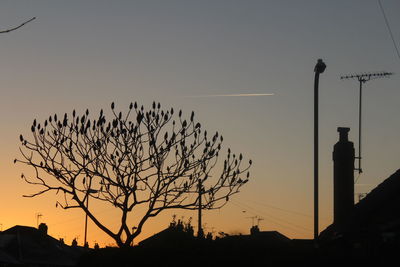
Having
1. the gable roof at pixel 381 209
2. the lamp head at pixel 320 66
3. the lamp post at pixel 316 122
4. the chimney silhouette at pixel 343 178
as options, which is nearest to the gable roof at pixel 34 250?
the chimney silhouette at pixel 343 178

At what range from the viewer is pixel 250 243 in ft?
64.9

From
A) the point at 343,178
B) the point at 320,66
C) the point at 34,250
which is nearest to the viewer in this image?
the point at 320,66

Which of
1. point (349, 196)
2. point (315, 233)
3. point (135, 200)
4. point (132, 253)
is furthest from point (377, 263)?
point (135, 200)

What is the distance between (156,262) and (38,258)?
46.0m

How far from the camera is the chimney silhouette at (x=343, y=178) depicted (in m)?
28.5

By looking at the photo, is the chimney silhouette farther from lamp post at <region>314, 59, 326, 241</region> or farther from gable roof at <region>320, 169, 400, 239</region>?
gable roof at <region>320, 169, 400, 239</region>

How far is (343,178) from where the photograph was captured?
94.7ft

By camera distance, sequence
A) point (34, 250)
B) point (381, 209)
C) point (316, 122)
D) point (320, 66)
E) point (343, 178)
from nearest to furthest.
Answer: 1. point (381, 209)
2. point (320, 66)
3. point (316, 122)
4. point (343, 178)
5. point (34, 250)

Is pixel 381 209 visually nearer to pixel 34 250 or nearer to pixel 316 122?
pixel 316 122

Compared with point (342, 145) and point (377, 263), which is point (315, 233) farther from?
point (342, 145)

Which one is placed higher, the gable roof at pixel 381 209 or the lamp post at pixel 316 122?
the lamp post at pixel 316 122

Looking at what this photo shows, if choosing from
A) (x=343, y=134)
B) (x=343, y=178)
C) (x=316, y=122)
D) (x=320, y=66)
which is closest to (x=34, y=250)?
(x=343, y=134)

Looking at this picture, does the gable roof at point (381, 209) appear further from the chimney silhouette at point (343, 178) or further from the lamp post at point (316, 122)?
the chimney silhouette at point (343, 178)

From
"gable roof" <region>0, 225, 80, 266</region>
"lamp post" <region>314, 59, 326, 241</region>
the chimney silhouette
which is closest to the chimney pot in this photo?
the chimney silhouette
